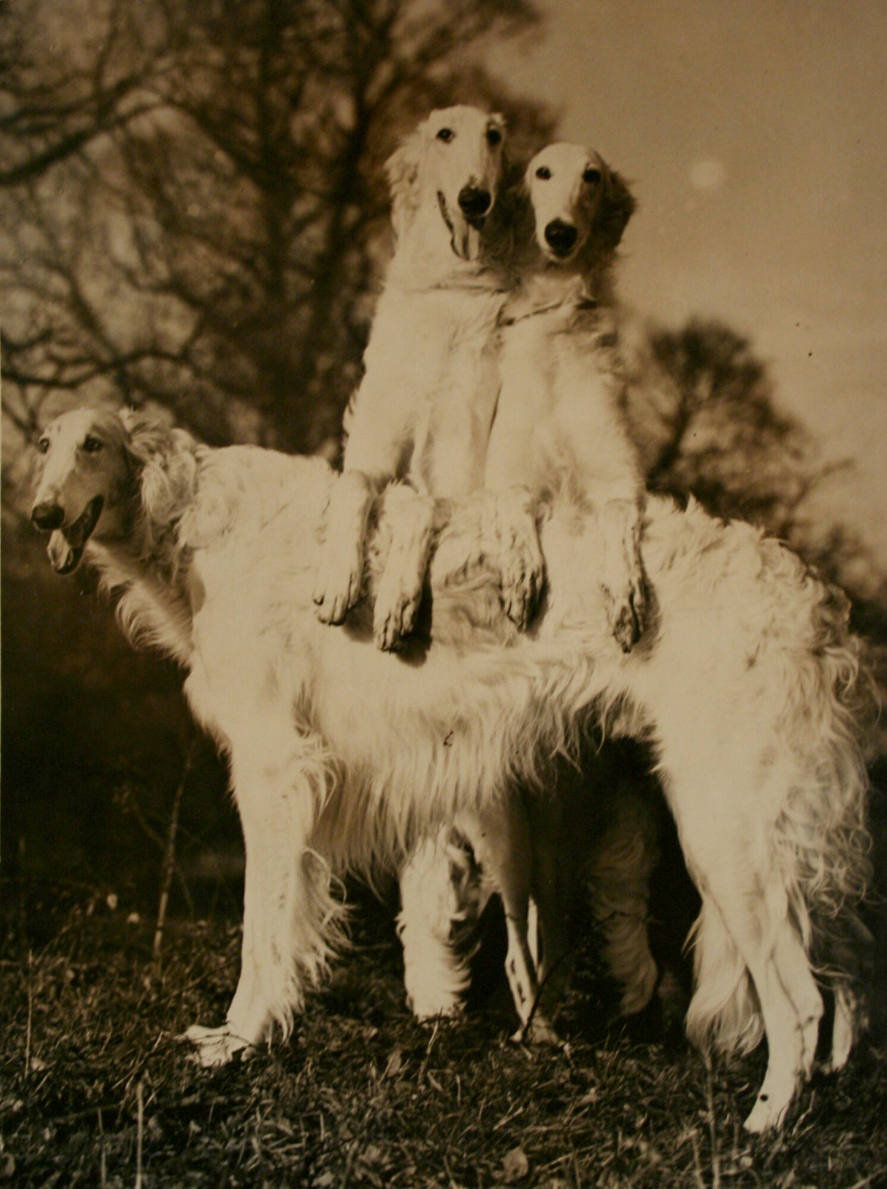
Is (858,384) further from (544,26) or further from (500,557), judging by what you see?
(544,26)

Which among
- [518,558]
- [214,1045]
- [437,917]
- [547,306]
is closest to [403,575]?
[518,558]

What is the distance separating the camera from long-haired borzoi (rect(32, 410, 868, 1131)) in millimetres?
2734

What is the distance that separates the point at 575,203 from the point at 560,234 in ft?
0.33

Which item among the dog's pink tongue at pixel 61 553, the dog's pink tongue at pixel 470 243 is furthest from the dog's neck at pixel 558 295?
the dog's pink tongue at pixel 61 553

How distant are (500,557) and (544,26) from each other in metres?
1.59

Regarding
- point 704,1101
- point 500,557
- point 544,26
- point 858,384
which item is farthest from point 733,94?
point 704,1101

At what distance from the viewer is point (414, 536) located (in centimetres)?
296

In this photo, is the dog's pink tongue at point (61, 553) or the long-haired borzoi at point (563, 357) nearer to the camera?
the long-haired borzoi at point (563, 357)

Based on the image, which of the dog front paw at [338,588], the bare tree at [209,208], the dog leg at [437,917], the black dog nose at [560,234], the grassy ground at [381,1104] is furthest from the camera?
the bare tree at [209,208]

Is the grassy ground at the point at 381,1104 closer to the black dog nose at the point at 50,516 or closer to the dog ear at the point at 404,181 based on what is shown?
the black dog nose at the point at 50,516

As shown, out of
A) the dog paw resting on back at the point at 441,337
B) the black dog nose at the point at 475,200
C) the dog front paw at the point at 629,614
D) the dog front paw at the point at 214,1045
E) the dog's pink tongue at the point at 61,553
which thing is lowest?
the dog front paw at the point at 214,1045

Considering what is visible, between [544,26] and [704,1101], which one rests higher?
[544,26]

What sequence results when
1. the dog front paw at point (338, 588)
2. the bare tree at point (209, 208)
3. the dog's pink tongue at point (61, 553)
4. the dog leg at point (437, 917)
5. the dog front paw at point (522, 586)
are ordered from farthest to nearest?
the bare tree at point (209, 208), the dog leg at point (437, 917), the dog's pink tongue at point (61, 553), the dog front paw at point (338, 588), the dog front paw at point (522, 586)

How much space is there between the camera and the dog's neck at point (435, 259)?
321 cm
